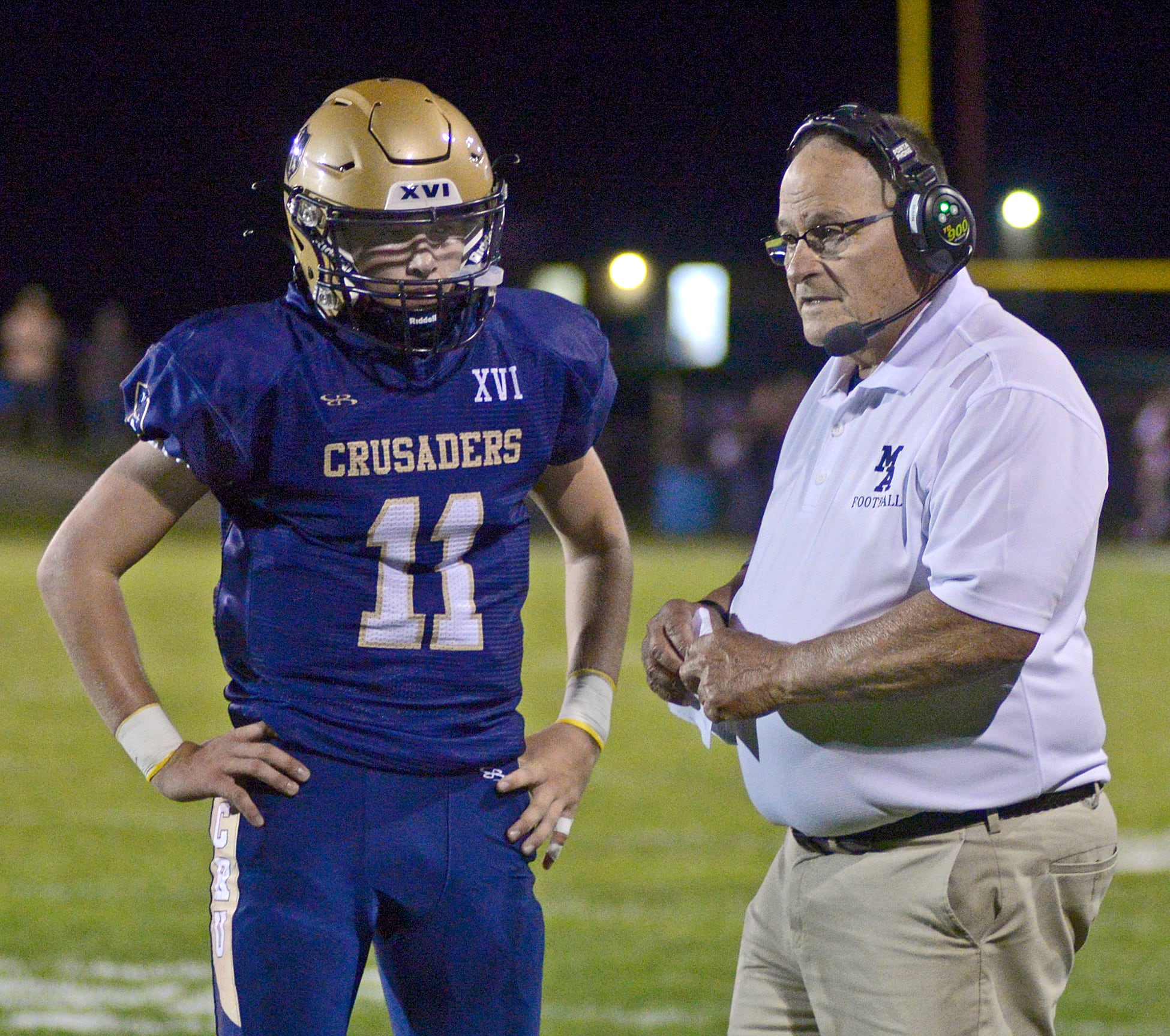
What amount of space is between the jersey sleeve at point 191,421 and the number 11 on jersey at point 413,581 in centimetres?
20

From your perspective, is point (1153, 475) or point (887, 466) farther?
point (1153, 475)

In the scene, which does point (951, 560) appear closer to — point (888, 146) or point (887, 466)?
point (887, 466)

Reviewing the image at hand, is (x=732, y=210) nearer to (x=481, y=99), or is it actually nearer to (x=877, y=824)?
(x=481, y=99)

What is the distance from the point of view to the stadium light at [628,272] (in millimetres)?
23766

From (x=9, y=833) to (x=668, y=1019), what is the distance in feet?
10.0

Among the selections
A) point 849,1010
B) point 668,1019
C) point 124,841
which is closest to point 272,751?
point 849,1010

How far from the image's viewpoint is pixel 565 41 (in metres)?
28.1

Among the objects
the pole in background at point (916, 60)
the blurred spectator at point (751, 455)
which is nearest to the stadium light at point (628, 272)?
the blurred spectator at point (751, 455)

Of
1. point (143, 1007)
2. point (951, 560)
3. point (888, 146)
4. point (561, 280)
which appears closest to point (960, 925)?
point (951, 560)

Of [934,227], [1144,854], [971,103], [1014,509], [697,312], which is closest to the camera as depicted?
[1014,509]

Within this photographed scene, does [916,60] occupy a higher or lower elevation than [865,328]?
higher

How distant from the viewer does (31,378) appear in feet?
58.5

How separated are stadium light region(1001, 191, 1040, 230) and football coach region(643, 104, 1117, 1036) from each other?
9350 millimetres

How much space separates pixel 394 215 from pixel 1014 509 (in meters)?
0.86
